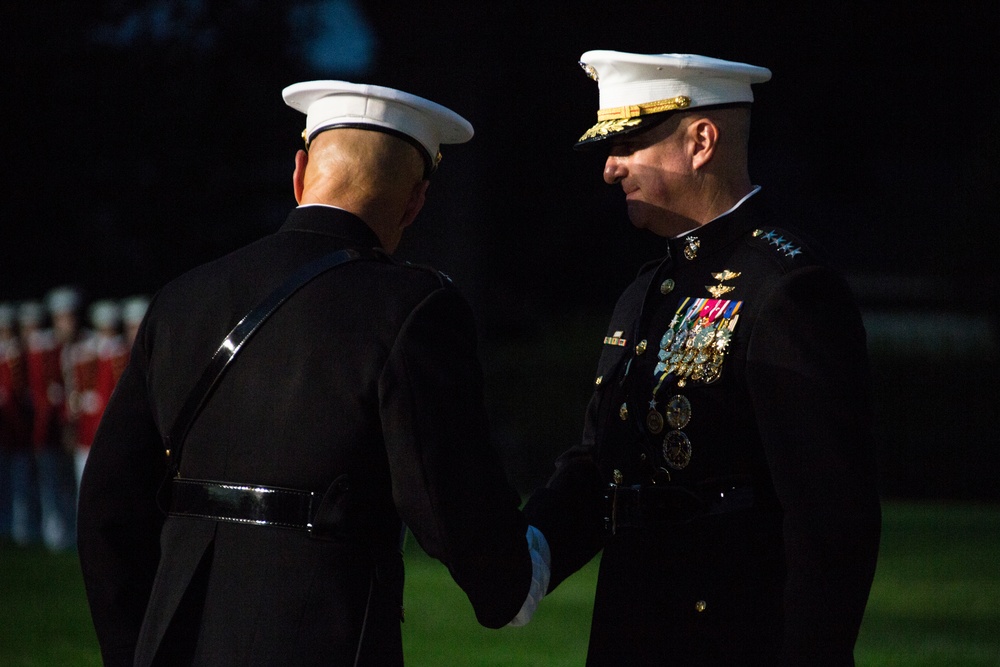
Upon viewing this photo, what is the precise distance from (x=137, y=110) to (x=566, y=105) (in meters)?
6.36

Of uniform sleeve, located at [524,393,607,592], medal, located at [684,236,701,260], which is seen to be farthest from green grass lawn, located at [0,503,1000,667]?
medal, located at [684,236,701,260]

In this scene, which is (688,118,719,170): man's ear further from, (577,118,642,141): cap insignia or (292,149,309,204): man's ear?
(292,149,309,204): man's ear

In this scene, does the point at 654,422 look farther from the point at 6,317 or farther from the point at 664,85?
the point at 6,317

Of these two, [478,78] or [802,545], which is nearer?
[802,545]

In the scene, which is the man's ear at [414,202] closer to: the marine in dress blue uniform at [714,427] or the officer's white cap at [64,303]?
the marine in dress blue uniform at [714,427]

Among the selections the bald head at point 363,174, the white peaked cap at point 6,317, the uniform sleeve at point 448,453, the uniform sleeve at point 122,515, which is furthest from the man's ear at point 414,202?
the white peaked cap at point 6,317

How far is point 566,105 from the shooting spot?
22891mm

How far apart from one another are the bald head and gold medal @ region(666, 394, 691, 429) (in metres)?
0.81

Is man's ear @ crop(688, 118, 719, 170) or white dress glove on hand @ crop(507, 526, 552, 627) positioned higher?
man's ear @ crop(688, 118, 719, 170)

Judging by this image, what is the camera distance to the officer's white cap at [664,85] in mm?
3840

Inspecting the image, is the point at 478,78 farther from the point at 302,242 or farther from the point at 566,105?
the point at 302,242

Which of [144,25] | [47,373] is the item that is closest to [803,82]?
[144,25]

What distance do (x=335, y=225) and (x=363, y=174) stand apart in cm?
14

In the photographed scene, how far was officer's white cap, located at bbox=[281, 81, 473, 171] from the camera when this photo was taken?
351cm
